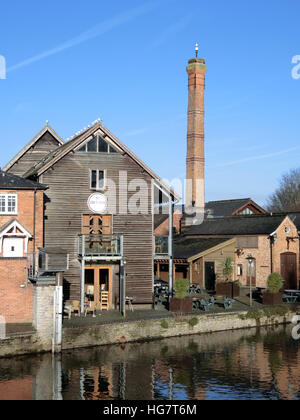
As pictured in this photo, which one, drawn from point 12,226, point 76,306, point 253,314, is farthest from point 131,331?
point 253,314

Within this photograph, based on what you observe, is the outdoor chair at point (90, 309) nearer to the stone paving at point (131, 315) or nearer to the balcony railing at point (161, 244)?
the stone paving at point (131, 315)

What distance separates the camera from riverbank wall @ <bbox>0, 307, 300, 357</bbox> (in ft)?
73.6

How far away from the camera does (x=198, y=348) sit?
83.3ft

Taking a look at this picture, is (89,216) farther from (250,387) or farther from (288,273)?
(288,273)

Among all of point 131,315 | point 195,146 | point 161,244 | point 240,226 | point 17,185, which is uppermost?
point 195,146

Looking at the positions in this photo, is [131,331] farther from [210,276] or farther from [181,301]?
[210,276]

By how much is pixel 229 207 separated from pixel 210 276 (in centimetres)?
1654

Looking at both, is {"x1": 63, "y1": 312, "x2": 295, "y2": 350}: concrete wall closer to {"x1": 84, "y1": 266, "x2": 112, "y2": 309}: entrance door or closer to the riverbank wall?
the riverbank wall

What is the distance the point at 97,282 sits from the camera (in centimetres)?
2981

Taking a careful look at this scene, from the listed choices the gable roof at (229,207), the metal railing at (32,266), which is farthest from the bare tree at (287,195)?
the metal railing at (32,266)

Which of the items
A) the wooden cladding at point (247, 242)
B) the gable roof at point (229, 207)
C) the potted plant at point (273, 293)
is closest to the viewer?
the potted plant at point (273, 293)

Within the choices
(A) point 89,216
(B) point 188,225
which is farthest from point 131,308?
(B) point 188,225

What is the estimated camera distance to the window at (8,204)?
89.4ft

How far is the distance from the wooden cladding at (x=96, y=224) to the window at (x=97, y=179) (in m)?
1.56
